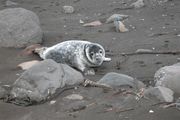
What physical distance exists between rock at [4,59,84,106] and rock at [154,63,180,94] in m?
0.93

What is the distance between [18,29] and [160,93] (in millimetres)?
3960

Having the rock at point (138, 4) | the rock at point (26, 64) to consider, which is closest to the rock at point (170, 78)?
the rock at point (26, 64)

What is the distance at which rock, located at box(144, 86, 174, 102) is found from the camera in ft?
16.4

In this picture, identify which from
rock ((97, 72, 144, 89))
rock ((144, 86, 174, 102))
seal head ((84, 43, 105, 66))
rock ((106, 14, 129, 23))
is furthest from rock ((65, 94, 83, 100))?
rock ((106, 14, 129, 23))

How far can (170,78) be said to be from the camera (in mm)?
5453

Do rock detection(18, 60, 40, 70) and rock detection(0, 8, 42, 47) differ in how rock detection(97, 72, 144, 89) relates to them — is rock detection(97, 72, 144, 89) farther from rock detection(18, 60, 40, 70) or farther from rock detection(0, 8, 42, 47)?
rock detection(0, 8, 42, 47)

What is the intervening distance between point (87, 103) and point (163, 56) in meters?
2.23

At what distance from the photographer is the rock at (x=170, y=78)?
17.5ft

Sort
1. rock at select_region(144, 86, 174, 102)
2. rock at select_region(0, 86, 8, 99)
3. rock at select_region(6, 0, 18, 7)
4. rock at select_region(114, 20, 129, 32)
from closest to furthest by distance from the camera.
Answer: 1. rock at select_region(144, 86, 174, 102)
2. rock at select_region(0, 86, 8, 99)
3. rock at select_region(114, 20, 129, 32)
4. rock at select_region(6, 0, 18, 7)

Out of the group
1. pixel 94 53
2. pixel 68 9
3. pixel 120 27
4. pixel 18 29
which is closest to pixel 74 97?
pixel 94 53

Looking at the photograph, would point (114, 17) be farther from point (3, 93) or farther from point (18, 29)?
point (3, 93)

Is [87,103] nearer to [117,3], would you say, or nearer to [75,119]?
[75,119]

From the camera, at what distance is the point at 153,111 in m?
4.74

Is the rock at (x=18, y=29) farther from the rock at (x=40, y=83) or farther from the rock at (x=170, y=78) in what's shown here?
the rock at (x=170, y=78)
